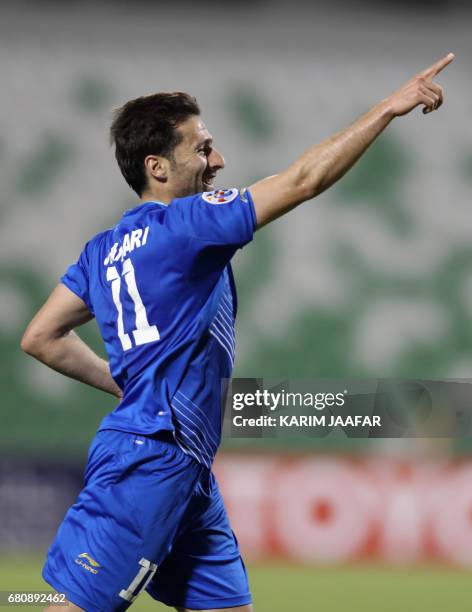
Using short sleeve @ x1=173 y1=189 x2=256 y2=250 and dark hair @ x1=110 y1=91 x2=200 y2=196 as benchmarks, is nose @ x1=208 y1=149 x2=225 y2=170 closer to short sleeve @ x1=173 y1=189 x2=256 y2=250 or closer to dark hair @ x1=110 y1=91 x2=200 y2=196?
dark hair @ x1=110 y1=91 x2=200 y2=196

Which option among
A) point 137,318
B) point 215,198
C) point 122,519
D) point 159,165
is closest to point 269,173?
point 159,165

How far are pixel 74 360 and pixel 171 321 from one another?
67cm

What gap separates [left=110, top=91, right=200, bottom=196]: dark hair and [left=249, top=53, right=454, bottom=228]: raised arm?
0.63 metres

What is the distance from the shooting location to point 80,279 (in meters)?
2.95

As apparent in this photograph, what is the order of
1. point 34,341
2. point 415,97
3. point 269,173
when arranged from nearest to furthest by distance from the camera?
point 415,97, point 34,341, point 269,173

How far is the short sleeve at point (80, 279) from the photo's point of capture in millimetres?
2930

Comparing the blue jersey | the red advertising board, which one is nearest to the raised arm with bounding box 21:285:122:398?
the blue jersey

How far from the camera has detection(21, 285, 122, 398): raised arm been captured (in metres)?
3.04

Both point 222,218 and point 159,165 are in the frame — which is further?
point 159,165

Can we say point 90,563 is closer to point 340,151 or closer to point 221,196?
point 221,196

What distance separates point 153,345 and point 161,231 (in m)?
0.30

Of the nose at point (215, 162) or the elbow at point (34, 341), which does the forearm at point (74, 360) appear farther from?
the nose at point (215, 162)

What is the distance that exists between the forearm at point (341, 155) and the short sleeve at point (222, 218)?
15cm

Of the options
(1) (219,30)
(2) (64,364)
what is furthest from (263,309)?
(2) (64,364)
